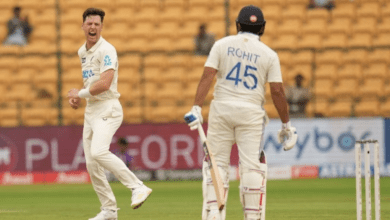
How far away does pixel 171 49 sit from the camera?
50.8 ft

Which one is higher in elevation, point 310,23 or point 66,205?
point 310,23

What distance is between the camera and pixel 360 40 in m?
15.5

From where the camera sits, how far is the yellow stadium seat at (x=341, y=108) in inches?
567

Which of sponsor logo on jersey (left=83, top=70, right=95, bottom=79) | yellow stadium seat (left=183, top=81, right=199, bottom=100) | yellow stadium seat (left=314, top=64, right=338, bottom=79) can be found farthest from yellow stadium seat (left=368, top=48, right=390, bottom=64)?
sponsor logo on jersey (left=83, top=70, right=95, bottom=79)

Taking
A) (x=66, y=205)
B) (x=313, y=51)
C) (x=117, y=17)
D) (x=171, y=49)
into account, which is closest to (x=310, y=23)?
(x=313, y=51)

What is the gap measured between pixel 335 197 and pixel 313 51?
527 centimetres

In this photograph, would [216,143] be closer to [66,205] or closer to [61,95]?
[66,205]

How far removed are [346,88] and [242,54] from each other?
970 cm

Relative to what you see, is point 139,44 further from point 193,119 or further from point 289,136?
point 193,119

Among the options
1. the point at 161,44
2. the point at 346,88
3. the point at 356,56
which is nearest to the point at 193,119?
the point at 346,88

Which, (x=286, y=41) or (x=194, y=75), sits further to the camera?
(x=286, y=41)

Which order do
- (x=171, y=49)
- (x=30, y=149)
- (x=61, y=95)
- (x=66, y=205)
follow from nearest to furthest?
(x=66, y=205), (x=30, y=149), (x=61, y=95), (x=171, y=49)

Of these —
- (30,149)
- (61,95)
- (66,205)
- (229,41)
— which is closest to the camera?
(229,41)

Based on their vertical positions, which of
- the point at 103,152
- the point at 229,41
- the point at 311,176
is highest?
the point at 229,41
